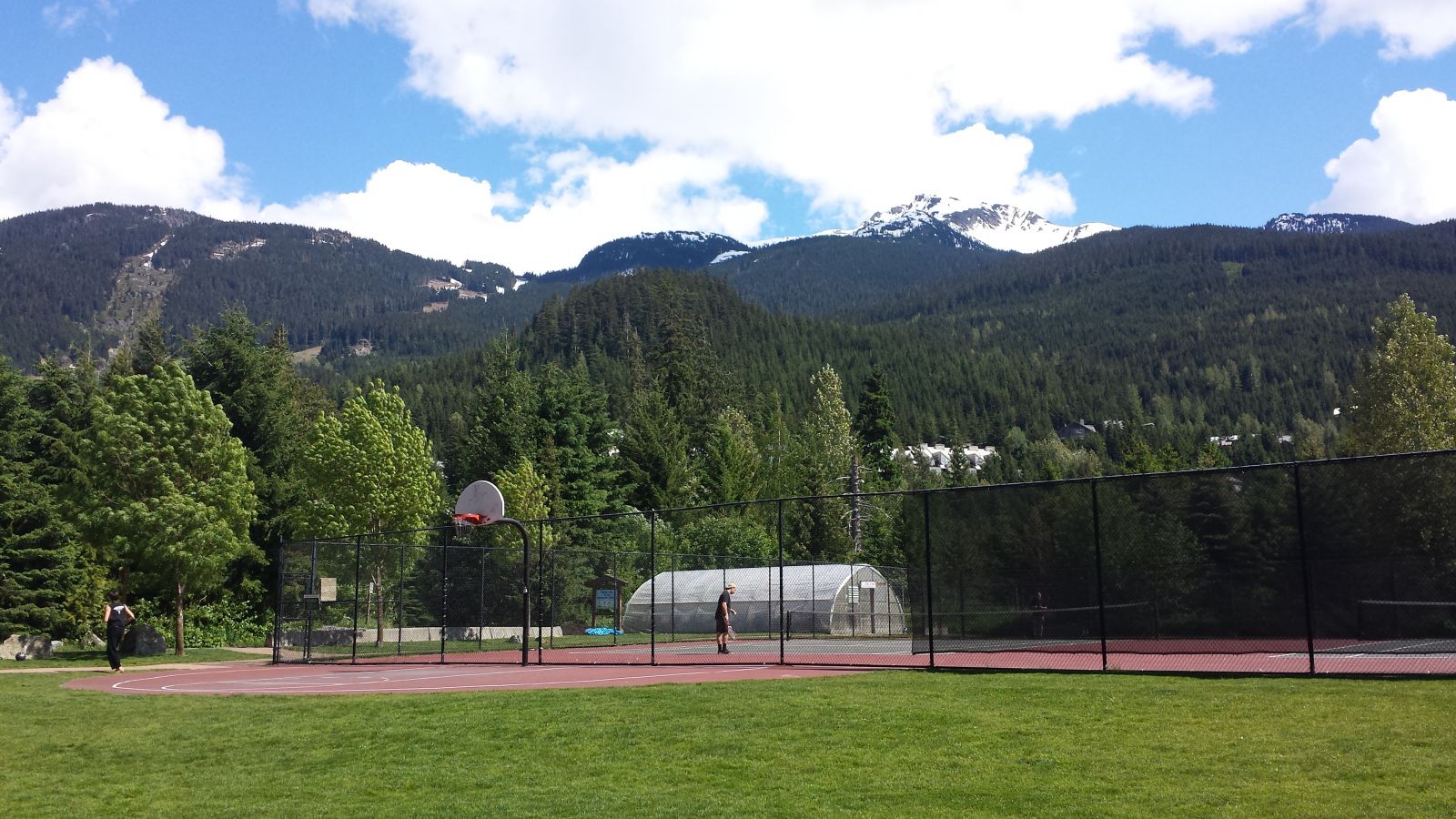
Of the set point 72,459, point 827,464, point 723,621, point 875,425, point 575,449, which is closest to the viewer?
point 723,621

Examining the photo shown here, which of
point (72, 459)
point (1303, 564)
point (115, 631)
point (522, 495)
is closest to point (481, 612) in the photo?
point (115, 631)

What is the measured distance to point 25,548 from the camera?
3578cm

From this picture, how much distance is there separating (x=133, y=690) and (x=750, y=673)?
1108 centimetres

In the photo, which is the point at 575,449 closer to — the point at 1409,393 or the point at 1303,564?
the point at 1409,393

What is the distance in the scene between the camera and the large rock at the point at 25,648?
108ft

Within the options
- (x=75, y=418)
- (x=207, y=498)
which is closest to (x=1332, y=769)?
(x=207, y=498)

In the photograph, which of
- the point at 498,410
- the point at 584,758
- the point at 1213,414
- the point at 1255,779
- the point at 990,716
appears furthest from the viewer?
the point at 1213,414

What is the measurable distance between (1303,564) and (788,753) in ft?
28.7

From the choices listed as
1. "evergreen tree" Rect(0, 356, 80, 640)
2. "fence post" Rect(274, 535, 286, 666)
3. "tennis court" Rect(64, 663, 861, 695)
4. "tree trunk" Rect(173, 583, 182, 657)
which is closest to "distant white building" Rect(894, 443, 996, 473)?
"tree trunk" Rect(173, 583, 182, 657)

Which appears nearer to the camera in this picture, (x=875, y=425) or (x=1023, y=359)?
(x=875, y=425)

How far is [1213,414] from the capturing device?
167 meters

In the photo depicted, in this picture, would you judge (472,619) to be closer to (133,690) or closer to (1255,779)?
(133,690)

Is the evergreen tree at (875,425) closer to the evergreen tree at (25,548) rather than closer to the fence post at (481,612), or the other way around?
the fence post at (481,612)

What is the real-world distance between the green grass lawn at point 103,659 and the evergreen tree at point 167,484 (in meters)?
1.36
